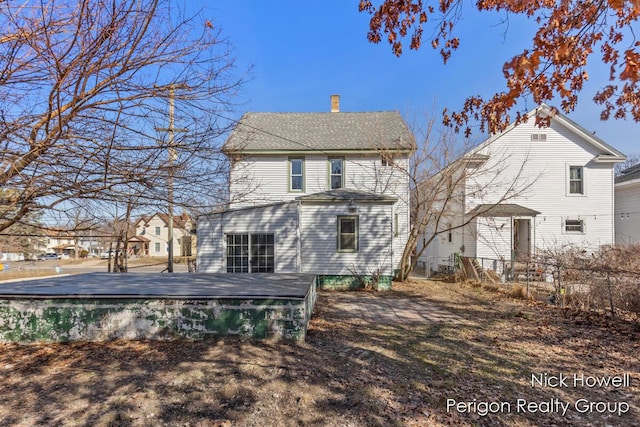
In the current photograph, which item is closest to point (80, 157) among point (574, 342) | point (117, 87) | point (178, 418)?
point (117, 87)

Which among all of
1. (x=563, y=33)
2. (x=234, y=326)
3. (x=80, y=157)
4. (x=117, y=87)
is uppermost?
(x=563, y=33)

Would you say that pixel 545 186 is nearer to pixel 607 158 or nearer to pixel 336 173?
pixel 607 158

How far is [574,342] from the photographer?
5641 millimetres

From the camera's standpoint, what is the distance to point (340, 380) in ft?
13.0

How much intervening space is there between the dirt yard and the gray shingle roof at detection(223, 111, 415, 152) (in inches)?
384

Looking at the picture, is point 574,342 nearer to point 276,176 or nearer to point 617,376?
point 617,376

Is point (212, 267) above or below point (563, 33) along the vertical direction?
below

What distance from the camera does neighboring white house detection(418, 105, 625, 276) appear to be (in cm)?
1491

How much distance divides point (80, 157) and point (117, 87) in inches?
36.5

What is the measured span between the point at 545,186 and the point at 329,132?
33.7 feet

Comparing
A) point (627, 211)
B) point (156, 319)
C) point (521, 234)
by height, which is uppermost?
point (627, 211)

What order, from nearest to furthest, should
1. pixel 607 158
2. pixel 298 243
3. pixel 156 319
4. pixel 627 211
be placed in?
pixel 156 319 < pixel 298 243 < pixel 607 158 < pixel 627 211

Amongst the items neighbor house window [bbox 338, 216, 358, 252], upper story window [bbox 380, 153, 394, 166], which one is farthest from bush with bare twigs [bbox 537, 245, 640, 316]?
upper story window [bbox 380, 153, 394, 166]

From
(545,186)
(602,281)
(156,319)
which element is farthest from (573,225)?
(156,319)
